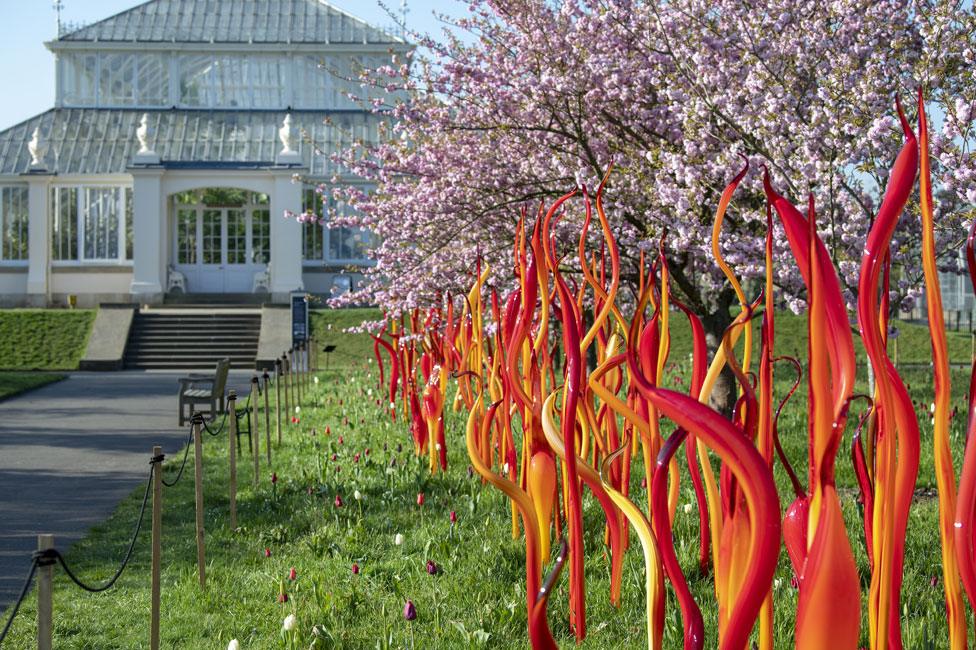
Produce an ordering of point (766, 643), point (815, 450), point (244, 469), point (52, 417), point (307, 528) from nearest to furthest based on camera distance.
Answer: point (815, 450), point (766, 643), point (307, 528), point (244, 469), point (52, 417)

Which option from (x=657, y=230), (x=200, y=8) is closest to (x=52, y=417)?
(x=657, y=230)

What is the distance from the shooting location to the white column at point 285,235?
32156 mm

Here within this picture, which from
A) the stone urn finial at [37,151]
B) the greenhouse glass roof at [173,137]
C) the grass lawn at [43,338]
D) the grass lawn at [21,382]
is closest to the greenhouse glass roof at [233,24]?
the greenhouse glass roof at [173,137]

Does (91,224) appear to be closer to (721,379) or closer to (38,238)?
(38,238)

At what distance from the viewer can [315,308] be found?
30.7 meters

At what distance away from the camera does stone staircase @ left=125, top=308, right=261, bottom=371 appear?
25516 millimetres

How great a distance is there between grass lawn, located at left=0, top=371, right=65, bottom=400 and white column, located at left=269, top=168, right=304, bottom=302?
432 inches

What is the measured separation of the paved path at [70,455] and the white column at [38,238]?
13.9m

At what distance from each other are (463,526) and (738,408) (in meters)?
2.53

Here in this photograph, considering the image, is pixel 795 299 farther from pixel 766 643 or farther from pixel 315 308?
pixel 315 308

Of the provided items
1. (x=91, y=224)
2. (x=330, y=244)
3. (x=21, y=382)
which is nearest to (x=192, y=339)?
(x=21, y=382)

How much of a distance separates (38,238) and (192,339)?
9.00 meters

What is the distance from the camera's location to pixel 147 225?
3186cm

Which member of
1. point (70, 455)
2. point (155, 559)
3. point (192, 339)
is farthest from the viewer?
point (192, 339)
